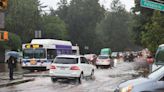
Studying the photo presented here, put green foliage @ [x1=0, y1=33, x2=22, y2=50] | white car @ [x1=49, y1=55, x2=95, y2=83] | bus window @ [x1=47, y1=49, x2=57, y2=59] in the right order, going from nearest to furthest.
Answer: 1. white car @ [x1=49, y1=55, x2=95, y2=83]
2. bus window @ [x1=47, y1=49, x2=57, y2=59]
3. green foliage @ [x1=0, y1=33, x2=22, y2=50]

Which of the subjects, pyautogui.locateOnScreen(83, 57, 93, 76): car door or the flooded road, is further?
pyautogui.locateOnScreen(83, 57, 93, 76): car door

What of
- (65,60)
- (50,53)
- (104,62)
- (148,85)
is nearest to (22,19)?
(104,62)

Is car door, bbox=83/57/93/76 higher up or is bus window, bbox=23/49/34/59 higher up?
bus window, bbox=23/49/34/59

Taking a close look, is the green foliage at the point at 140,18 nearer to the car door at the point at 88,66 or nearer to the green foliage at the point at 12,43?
the green foliage at the point at 12,43

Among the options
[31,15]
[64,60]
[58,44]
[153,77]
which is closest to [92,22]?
[31,15]

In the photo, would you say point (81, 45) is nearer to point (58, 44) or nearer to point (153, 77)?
point (58, 44)

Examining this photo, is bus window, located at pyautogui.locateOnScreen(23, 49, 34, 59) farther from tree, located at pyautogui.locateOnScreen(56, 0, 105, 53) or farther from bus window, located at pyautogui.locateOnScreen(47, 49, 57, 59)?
tree, located at pyautogui.locateOnScreen(56, 0, 105, 53)

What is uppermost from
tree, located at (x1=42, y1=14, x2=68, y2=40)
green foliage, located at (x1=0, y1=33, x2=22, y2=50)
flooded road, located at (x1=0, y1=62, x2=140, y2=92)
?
tree, located at (x1=42, y1=14, x2=68, y2=40)

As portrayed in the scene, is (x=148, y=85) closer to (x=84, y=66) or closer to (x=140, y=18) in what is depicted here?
(x=84, y=66)

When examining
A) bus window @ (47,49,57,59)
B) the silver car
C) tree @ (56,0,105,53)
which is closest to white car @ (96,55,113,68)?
bus window @ (47,49,57,59)

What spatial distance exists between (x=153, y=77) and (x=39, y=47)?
30.1m

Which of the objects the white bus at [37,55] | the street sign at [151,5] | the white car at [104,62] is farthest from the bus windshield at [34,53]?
the street sign at [151,5]

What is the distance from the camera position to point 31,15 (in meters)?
79.7

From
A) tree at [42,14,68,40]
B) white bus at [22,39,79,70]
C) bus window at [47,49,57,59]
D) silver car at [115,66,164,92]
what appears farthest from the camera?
tree at [42,14,68,40]
